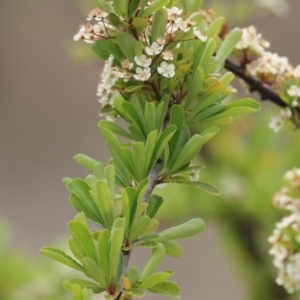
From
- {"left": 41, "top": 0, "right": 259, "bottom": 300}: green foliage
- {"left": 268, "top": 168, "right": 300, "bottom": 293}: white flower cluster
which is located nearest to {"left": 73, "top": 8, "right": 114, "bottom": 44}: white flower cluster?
{"left": 41, "top": 0, "right": 259, "bottom": 300}: green foliage

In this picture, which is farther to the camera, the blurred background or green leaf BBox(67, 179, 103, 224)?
the blurred background

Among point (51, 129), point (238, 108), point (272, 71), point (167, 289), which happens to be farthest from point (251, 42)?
point (51, 129)

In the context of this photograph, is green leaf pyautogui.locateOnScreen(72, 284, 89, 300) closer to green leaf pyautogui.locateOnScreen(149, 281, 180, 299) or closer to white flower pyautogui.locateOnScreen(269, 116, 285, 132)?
green leaf pyautogui.locateOnScreen(149, 281, 180, 299)

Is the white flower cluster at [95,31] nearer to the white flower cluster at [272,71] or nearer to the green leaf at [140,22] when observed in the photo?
the green leaf at [140,22]

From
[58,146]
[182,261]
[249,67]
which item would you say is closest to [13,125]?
[58,146]

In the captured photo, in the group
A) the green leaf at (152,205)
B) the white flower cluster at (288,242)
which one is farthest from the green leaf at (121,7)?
the white flower cluster at (288,242)

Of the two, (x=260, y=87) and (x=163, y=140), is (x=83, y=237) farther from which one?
(x=260, y=87)

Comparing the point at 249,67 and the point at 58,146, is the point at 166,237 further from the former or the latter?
the point at 58,146

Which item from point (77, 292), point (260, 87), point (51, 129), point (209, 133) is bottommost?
point (77, 292)
